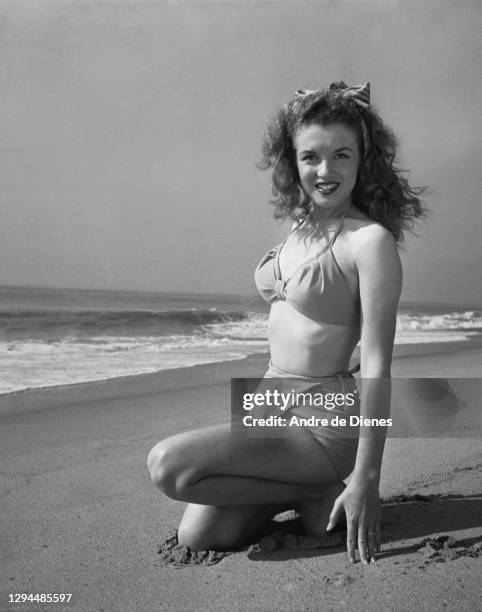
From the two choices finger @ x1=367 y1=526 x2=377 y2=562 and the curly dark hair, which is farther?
the curly dark hair

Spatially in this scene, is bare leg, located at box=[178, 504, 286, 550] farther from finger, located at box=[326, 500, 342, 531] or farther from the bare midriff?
the bare midriff

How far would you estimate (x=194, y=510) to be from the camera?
2023 millimetres

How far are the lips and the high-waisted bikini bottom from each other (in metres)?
0.66

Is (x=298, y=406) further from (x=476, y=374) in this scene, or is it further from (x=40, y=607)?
(x=476, y=374)

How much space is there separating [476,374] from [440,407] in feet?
9.37

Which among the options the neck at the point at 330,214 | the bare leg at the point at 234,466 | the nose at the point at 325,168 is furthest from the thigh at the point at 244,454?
the nose at the point at 325,168

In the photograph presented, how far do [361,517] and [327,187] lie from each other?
113cm

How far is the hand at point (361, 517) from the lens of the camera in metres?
1.73

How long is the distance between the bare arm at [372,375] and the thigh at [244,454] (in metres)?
0.19

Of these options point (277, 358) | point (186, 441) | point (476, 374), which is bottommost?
point (476, 374)

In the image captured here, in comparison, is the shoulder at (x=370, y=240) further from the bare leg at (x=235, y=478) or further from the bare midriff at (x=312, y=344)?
the bare leg at (x=235, y=478)

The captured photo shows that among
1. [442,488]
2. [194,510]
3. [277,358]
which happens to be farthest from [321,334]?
[442,488]

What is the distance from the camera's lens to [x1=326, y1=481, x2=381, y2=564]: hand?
5.66 ft

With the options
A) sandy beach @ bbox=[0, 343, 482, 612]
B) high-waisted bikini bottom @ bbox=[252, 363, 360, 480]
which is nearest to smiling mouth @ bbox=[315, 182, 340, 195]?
high-waisted bikini bottom @ bbox=[252, 363, 360, 480]
